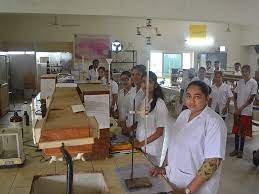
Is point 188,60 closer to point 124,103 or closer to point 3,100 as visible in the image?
point 3,100

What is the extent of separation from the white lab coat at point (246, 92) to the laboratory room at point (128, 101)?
0.02m

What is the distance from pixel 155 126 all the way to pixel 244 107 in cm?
302

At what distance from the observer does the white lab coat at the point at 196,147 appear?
162 cm

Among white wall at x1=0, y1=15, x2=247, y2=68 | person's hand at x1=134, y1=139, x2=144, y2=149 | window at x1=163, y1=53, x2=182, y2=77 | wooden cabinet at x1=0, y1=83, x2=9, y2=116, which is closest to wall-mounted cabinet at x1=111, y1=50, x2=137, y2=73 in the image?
white wall at x1=0, y1=15, x2=247, y2=68

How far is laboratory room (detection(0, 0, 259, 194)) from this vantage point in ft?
5.28

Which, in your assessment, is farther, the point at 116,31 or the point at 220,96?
the point at 116,31

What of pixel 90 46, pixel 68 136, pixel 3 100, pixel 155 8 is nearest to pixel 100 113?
pixel 68 136

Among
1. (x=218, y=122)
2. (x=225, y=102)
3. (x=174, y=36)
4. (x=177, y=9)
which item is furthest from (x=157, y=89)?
(x=174, y=36)

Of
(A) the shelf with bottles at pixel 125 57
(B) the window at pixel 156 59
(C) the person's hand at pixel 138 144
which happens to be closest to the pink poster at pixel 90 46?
(A) the shelf with bottles at pixel 125 57

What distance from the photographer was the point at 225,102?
555cm

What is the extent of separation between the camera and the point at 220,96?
5508mm

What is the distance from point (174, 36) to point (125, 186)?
1003cm

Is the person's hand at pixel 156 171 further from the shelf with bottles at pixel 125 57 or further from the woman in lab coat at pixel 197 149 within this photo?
the shelf with bottles at pixel 125 57

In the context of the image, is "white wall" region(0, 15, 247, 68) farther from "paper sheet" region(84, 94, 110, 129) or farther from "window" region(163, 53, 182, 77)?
"paper sheet" region(84, 94, 110, 129)
